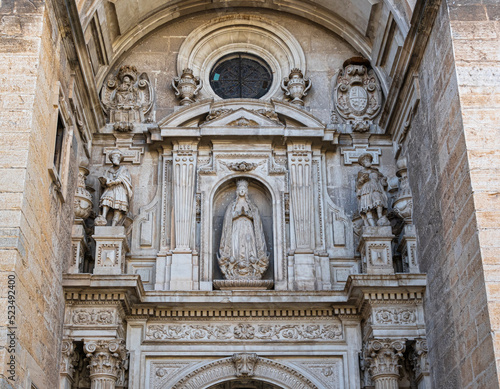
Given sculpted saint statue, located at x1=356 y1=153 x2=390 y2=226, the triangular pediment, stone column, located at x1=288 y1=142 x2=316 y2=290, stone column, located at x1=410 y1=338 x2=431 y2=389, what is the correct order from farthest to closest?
the triangular pediment
sculpted saint statue, located at x1=356 y1=153 x2=390 y2=226
stone column, located at x1=288 y1=142 x2=316 y2=290
stone column, located at x1=410 y1=338 x2=431 y2=389

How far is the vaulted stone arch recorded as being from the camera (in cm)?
1338

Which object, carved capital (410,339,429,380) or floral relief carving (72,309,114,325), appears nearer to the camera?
carved capital (410,339,429,380)

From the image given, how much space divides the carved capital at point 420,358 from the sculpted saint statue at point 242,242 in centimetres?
298

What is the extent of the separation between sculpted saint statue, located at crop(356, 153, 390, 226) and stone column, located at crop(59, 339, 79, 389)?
5.53 m

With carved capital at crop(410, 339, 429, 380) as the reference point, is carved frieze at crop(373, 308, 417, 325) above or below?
above

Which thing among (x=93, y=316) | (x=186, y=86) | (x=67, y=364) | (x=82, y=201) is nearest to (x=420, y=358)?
(x=93, y=316)

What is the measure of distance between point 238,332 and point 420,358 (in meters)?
3.07

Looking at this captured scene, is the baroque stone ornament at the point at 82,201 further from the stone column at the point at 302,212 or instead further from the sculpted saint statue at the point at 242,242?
the stone column at the point at 302,212

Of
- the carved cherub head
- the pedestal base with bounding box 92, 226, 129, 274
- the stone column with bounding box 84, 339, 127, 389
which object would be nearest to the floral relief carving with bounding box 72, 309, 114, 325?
the stone column with bounding box 84, 339, 127, 389

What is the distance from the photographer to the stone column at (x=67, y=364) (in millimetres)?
→ 12599

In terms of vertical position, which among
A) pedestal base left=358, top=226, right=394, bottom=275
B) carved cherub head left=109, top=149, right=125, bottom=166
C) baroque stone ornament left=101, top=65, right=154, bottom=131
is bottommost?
pedestal base left=358, top=226, right=394, bottom=275

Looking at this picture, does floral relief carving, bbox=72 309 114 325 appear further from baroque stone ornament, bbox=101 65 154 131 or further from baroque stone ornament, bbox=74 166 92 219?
baroque stone ornament, bbox=101 65 154 131

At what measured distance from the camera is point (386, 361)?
12852mm

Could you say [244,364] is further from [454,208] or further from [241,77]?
[241,77]
